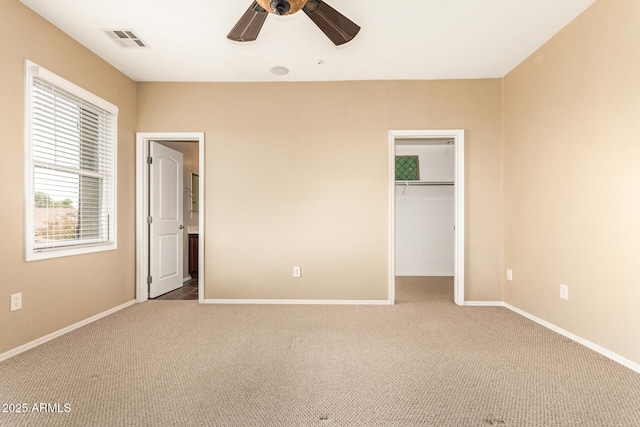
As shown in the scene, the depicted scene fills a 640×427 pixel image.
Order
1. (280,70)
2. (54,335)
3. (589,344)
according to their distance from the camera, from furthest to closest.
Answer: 1. (280,70)
2. (54,335)
3. (589,344)

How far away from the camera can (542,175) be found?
2.94m

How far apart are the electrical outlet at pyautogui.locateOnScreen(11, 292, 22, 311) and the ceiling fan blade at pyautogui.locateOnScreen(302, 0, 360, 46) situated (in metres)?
2.88

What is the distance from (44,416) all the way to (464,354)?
8.49 feet

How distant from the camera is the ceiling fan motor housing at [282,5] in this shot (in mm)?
1651

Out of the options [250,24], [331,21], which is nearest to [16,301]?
[250,24]

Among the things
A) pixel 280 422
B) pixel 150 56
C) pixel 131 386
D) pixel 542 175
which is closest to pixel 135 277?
pixel 131 386

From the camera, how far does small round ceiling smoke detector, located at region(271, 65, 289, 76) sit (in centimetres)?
333

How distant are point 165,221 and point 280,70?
7.99 ft

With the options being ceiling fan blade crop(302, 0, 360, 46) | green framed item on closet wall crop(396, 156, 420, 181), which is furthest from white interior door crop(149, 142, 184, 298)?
green framed item on closet wall crop(396, 156, 420, 181)

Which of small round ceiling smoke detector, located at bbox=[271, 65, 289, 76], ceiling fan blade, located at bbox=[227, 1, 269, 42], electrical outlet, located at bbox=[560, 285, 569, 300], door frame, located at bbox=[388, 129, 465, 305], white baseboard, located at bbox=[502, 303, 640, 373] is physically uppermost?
small round ceiling smoke detector, located at bbox=[271, 65, 289, 76]

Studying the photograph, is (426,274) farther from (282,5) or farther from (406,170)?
(282,5)

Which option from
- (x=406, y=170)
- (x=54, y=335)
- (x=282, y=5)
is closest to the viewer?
(x=282, y=5)

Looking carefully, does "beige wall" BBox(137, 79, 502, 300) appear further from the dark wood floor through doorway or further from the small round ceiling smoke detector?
the dark wood floor through doorway

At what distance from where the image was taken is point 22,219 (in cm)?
235
